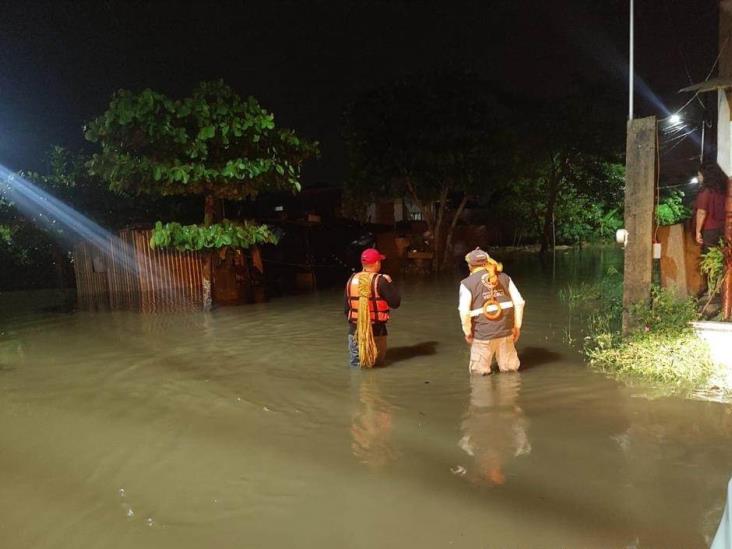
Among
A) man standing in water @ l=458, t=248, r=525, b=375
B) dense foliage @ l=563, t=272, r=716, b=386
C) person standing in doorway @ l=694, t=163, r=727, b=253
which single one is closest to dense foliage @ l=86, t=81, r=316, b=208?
man standing in water @ l=458, t=248, r=525, b=375

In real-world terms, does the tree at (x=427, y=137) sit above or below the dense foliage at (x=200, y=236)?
above

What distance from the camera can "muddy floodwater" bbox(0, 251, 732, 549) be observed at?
3605 millimetres

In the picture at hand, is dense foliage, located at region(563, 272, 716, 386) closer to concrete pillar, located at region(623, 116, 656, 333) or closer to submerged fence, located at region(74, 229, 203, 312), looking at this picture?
concrete pillar, located at region(623, 116, 656, 333)

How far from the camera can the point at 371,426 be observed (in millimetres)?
5418

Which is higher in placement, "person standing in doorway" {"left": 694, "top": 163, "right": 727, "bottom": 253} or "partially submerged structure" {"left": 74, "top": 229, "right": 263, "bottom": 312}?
"person standing in doorway" {"left": 694, "top": 163, "right": 727, "bottom": 253}

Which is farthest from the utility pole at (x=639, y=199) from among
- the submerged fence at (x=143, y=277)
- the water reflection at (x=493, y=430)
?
the submerged fence at (x=143, y=277)

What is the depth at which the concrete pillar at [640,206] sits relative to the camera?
7.09 m

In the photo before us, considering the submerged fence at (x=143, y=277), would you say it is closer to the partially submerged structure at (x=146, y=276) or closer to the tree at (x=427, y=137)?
the partially submerged structure at (x=146, y=276)

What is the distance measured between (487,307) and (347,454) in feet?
8.24

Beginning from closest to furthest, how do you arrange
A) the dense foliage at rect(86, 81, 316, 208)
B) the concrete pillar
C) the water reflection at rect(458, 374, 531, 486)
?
the water reflection at rect(458, 374, 531, 486) < the concrete pillar < the dense foliage at rect(86, 81, 316, 208)

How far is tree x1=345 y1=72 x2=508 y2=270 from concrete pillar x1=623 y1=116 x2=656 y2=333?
1234 centimetres

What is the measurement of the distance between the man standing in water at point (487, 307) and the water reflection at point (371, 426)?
1.28 metres

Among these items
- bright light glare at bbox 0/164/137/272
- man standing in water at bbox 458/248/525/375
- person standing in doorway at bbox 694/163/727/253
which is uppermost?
bright light glare at bbox 0/164/137/272

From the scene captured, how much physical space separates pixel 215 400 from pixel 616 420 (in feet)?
13.5
